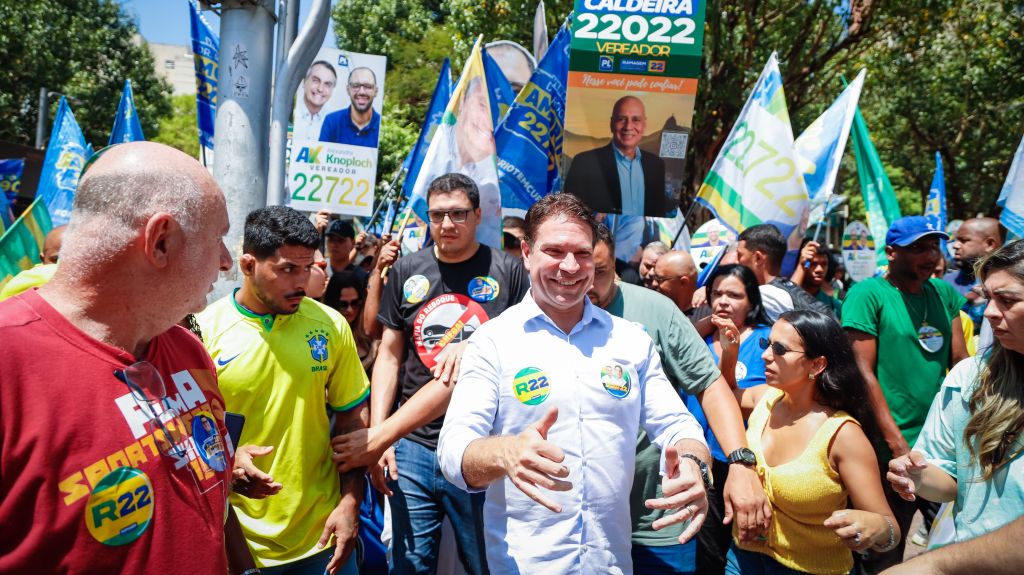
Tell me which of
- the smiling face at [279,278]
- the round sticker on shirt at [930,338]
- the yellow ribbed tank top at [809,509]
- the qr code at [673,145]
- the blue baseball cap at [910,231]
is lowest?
the yellow ribbed tank top at [809,509]

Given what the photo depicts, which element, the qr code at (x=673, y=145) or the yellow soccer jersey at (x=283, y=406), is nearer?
the yellow soccer jersey at (x=283, y=406)

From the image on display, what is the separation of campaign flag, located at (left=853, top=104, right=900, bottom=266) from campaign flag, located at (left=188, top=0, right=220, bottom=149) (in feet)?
20.5

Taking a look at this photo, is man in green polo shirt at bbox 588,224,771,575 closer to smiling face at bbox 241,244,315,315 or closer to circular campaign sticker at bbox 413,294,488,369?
circular campaign sticker at bbox 413,294,488,369

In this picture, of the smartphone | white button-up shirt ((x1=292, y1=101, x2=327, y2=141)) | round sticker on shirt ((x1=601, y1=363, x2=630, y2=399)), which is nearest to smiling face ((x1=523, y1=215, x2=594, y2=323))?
round sticker on shirt ((x1=601, y1=363, x2=630, y2=399))

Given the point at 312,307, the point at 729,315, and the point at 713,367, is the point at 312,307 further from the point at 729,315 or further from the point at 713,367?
the point at 729,315

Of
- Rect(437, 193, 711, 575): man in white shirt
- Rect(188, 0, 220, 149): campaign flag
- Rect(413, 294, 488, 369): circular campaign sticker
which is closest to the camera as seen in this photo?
Rect(437, 193, 711, 575): man in white shirt

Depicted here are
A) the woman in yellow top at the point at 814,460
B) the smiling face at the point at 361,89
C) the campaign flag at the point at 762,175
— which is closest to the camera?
the woman in yellow top at the point at 814,460

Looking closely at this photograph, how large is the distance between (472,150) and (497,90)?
209cm

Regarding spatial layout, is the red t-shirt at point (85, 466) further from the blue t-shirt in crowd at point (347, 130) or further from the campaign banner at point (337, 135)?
the blue t-shirt in crowd at point (347, 130)

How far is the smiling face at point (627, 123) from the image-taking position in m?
5.74

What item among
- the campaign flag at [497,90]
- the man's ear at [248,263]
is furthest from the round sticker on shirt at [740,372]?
the campaign flag at [497,90]

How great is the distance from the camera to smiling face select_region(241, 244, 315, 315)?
3160 mm

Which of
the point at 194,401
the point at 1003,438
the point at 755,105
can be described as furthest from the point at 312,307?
the point at 755,105

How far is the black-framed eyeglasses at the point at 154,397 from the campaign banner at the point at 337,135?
5.85 m
